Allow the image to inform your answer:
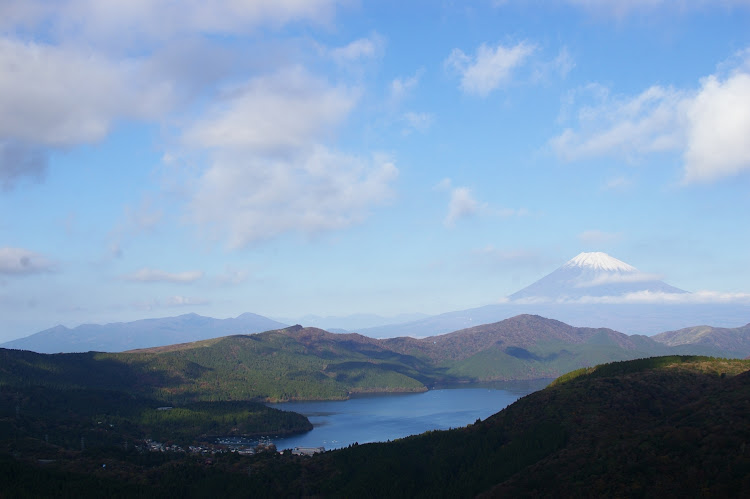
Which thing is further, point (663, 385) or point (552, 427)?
point (663, 385)

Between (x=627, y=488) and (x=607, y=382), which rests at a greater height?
(x=607, y=382)

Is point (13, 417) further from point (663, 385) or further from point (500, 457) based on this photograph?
point (663, 385)

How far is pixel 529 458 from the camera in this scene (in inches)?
3302

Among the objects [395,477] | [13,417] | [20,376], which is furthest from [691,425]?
[20,376]

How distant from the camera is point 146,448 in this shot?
12594 centimetres

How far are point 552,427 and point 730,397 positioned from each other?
79.3 ft

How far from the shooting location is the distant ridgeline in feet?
204

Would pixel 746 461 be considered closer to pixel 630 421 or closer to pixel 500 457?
pixel 630 421

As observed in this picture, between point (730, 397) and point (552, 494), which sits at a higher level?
point (730, 397)

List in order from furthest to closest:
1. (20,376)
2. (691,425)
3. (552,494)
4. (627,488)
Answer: (20,376) → (691,425) → (552,494) → (627,488)

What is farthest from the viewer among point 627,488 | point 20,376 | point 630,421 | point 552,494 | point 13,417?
point 20,376

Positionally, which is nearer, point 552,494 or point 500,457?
point 552,494

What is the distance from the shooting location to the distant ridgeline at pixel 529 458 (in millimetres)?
62312

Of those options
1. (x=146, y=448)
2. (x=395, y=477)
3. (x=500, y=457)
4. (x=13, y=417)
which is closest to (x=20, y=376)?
(x=13, y=417)
